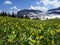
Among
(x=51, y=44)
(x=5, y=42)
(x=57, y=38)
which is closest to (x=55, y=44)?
(x=51, y=44)

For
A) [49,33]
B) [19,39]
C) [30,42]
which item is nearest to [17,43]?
[19,39]

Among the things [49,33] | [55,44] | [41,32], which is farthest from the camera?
[41,32]

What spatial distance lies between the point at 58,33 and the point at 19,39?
2.32m

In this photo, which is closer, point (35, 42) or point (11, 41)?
point (35, 42)

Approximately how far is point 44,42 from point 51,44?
25 centimetres

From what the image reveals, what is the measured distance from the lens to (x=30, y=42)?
539 centimetres

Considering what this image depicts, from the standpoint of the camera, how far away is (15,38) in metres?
6.10

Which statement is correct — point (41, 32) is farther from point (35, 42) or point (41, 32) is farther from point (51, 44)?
point (35, 42)

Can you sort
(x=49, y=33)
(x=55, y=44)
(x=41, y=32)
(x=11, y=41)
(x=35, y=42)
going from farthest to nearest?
(x=41, y=32)
(x=49, y=33)
(x=55, y=44)
(x=11, y=41)
(x=35, y=42)

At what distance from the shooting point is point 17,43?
19.1 feet

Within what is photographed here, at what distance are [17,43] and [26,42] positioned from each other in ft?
1.41

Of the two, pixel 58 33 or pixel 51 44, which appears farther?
pixel 58 33

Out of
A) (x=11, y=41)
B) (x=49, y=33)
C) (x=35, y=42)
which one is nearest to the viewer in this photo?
(x=35, y=42)

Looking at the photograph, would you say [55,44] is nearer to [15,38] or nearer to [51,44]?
[51,44]
